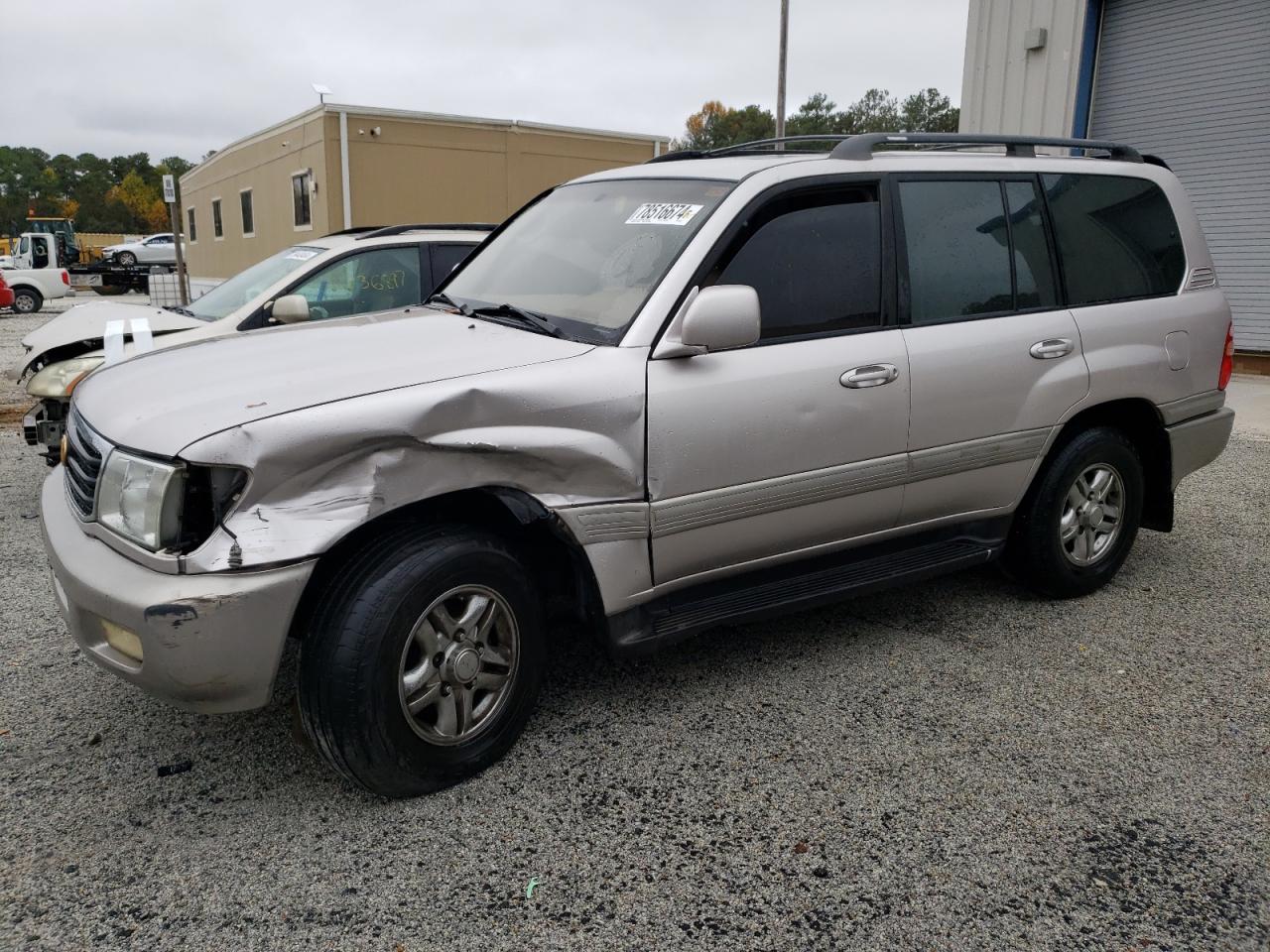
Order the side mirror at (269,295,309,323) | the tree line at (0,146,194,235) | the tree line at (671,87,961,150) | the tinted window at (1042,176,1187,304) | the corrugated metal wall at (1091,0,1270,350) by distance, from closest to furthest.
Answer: the tinted window at (1042,176,1187,304) → the side mirror at (269,295,309,323) → the corrugated metal wall at (1091,0,1270,350) → the tree line at (671,87,961,150) → the tree line at (0,146,194,235)

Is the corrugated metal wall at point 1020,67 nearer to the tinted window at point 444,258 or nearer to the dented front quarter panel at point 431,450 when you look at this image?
the tinted window at point 444,258

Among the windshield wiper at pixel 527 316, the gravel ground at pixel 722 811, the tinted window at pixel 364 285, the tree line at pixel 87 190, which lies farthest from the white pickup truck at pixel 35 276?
the tree line at pixel 87 190

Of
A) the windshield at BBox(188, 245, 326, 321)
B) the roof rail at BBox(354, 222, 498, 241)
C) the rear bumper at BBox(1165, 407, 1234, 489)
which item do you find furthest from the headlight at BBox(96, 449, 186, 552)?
the rear bumper at BBox(1165, 407, 1234, 489)

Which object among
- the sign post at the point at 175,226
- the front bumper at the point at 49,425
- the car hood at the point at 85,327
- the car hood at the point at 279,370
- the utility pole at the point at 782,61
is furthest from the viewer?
the utility pole at the point at 782,61

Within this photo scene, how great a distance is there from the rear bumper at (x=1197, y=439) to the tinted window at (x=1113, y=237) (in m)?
0.63

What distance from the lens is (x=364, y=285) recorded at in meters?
6.17

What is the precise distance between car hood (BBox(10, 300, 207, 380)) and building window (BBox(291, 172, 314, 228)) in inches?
406

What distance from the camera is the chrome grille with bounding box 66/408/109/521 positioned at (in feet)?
9.18

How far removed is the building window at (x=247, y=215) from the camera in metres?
20.0

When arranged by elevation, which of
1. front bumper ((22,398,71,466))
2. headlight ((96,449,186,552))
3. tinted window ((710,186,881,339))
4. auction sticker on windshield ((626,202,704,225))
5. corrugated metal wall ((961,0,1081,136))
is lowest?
front bumper ((22,398,71,466))

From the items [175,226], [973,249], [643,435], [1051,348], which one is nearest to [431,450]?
[643,435]

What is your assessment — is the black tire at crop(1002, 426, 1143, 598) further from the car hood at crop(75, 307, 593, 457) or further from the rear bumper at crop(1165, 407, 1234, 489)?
the car hood at crop(75, 307, 593, 457)

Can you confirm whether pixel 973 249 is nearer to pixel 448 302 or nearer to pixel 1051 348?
pixel 1051 348

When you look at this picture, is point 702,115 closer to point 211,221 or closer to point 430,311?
point 211,221
